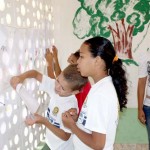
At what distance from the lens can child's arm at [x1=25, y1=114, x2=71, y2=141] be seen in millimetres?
1414

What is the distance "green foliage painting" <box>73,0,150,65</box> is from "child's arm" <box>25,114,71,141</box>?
3.94 feet

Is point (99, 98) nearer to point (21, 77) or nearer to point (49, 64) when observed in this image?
point (21, 77)

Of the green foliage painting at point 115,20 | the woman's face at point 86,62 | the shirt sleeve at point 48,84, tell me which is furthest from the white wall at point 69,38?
the woman's face at point 86,62

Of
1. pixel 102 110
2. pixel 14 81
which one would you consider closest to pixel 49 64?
pixel 14 81

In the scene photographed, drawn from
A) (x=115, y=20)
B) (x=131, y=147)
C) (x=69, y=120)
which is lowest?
(x=131, y=147)

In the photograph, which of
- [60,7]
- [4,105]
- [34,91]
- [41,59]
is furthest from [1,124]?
[60,7]

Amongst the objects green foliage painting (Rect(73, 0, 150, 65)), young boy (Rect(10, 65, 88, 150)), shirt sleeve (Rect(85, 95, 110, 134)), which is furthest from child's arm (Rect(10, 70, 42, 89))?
green foliage painting (Rect(73, 0, 150, 65))

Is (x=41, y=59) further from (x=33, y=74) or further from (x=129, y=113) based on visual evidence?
(x=129, y=113)

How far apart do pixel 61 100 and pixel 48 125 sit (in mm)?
187

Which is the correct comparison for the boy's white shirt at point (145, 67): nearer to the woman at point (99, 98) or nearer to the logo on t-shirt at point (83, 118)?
the woman at point (99, 98)

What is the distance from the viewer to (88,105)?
125 cm

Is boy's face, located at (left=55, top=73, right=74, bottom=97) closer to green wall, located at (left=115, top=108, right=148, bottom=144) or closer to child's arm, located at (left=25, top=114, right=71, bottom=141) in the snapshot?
child's arm, located at (left=25, top=114, right=71, bottom=141)

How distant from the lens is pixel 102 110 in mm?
1220

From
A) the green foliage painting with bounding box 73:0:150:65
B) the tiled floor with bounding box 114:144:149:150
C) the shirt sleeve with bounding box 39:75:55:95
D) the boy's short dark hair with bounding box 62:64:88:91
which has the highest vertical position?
the green foliage painting with bounding box 73:0:150:65
